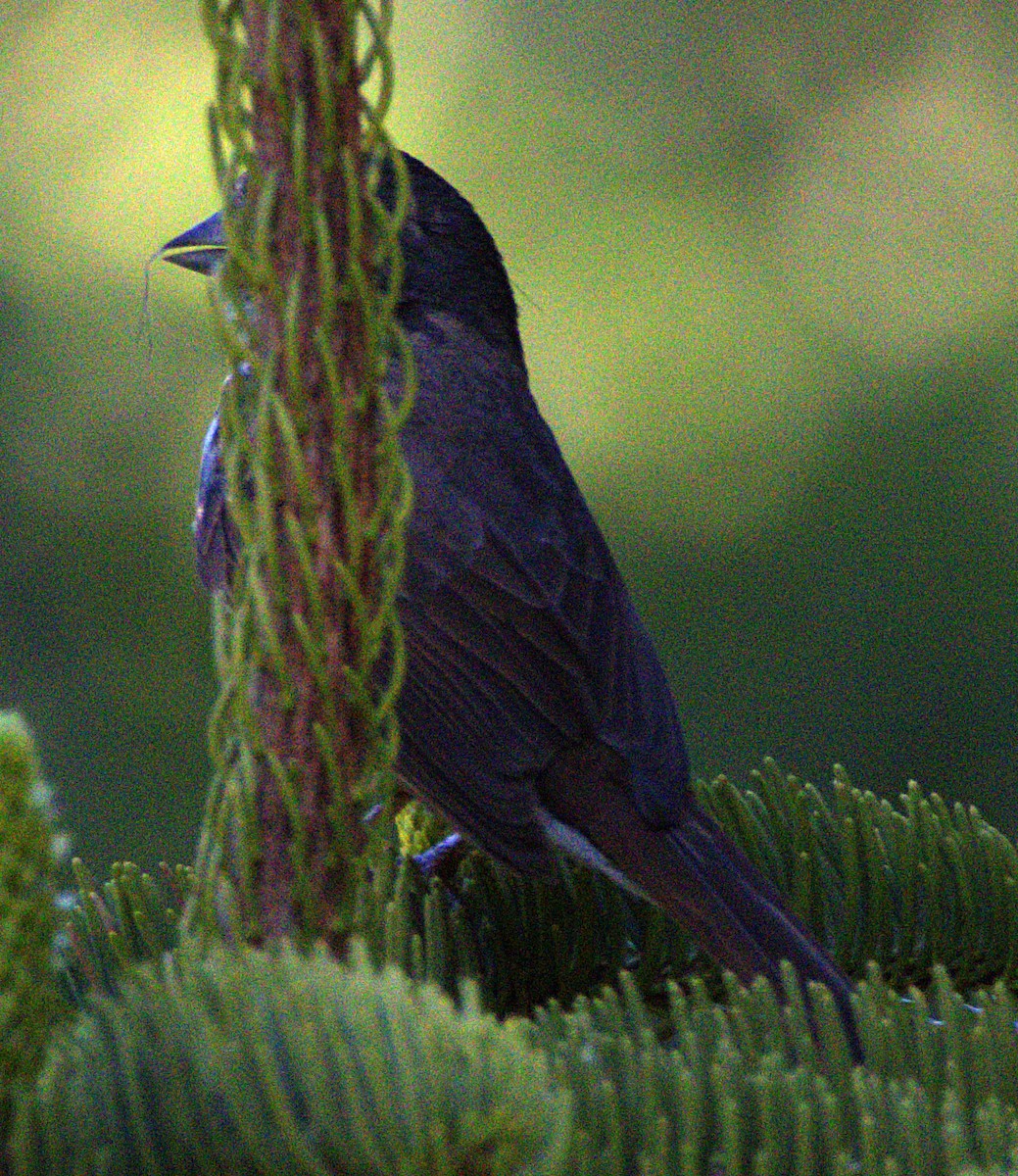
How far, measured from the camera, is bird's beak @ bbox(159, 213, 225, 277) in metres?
2.45

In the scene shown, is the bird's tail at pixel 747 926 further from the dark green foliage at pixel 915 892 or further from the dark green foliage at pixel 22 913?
the dark green foliage at pixel 22 913

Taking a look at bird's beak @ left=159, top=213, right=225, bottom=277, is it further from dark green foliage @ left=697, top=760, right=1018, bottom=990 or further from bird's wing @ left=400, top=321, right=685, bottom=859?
dark green foliage @ left=697, top=760, right=1018, bottom=990

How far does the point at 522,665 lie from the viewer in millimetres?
1986

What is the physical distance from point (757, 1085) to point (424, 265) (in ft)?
6.12

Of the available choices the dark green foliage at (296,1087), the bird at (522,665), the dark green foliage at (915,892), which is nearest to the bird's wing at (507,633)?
the bird at (522,665)

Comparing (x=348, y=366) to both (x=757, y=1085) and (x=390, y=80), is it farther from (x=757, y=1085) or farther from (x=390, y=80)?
(x=757, y=1085)

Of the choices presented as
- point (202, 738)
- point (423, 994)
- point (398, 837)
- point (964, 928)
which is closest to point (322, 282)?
point (423, 994)

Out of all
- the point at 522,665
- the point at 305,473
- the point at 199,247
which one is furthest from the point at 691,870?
the point at 199,247

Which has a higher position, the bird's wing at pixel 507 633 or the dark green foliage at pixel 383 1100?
the bird's wing at pixel 507 633

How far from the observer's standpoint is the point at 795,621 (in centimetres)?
358

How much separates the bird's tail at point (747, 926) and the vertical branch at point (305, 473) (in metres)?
0.62

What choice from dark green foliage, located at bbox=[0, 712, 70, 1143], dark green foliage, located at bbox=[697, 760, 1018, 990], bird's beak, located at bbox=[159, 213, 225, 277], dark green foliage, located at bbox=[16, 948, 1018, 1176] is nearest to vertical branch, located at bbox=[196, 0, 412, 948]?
dark green foliage, located at bbox=[16, 948, 1018, 1176]

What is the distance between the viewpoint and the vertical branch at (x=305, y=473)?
36.5 inches

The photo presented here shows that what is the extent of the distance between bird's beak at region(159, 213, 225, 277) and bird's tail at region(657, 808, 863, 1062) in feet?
4.18
